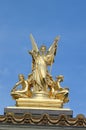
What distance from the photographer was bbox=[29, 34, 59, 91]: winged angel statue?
23672mm

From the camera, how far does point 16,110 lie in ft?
70.0

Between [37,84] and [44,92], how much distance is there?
67 cm

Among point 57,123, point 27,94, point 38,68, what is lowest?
point 57,123

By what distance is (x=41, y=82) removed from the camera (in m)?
23.8

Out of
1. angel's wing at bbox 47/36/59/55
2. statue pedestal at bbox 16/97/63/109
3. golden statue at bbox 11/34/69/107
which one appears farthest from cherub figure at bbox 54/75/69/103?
angel's wing at bbox 47/36/59/55

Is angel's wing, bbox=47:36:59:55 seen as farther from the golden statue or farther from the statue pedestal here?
the statue pedestal

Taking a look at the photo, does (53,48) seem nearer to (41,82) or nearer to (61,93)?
(41,82)

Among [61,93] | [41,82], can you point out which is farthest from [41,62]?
[61,93]

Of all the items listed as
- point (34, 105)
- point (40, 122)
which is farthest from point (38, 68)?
point (40, 122)

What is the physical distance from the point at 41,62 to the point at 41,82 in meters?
1.21

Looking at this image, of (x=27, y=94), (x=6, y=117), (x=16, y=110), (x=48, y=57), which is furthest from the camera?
(x=48, y=57)

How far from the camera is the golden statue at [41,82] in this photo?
22938 mm

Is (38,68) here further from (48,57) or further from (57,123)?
(57,123)

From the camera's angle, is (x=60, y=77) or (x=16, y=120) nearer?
(x=16, y=120)
